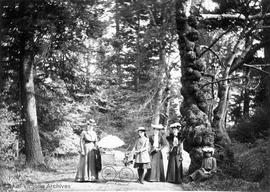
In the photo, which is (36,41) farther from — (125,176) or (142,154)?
(142,154)

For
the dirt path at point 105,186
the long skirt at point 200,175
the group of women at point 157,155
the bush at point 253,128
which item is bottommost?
the dirt path at point 105,186

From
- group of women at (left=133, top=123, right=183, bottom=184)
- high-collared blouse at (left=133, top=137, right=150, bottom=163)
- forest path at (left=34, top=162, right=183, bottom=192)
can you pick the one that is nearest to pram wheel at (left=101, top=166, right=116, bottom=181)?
forest path at (left=34, top=162, right=183, bottom=192)

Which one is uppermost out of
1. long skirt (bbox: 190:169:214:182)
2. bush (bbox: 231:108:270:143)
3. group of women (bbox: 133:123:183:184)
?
bush (bbox: 231:108:270:143)

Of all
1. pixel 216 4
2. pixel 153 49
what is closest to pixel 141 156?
pixel 216 4

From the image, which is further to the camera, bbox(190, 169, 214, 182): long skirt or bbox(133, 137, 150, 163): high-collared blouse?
bbox(133, 137, 150, 163): high-collared blouse

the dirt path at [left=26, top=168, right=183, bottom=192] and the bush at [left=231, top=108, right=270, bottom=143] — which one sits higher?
the bush at [left=231, top=108, right=270, bottom=143]

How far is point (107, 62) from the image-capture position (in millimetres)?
25266

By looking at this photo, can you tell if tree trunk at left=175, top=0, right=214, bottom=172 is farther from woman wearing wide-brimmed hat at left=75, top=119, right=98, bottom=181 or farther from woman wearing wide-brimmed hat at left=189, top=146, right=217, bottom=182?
woman wearing wide-brimmed hat at left=75, top=119, right=98, bottom=181

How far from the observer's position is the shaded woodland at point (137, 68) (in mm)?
11617

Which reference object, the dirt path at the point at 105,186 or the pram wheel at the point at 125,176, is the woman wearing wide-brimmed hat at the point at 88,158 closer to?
the dirt path at the point at 105,186

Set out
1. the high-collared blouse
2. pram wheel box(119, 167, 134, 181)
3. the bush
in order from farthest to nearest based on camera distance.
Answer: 1. the bush
2. pram wheel box(119, 167, 134, 181)
3. the high-collared blouse

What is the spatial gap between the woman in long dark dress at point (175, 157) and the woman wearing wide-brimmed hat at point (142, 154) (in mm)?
782

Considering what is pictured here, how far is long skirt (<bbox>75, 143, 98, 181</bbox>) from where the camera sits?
36.5ft

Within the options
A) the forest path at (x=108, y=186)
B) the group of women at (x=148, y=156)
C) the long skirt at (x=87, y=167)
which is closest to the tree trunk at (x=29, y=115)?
the forest path at (x=108, y=186)
